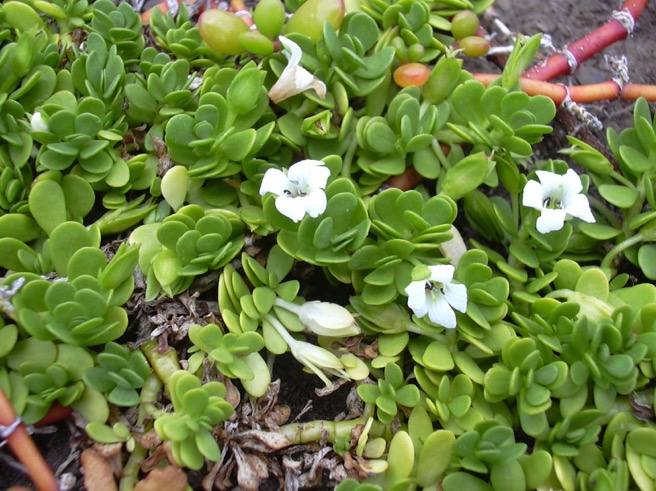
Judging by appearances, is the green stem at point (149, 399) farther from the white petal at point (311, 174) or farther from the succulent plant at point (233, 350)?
the white petal at point (311, 174)

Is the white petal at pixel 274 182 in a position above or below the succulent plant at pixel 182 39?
below

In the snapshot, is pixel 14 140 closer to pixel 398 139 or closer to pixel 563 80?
pixel 398 139

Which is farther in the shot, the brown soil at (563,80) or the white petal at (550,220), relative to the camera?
the white petal at (550,220)

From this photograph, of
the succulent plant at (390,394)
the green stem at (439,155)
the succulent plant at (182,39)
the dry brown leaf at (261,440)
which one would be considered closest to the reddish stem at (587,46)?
the green stem at (439,155)

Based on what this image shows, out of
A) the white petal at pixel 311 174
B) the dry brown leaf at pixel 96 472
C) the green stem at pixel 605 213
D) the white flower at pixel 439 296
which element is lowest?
the dry brown leaf at pixel 96 472

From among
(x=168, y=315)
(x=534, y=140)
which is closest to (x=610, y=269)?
(x=534, y=140)

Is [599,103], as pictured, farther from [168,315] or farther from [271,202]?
[168,315]
